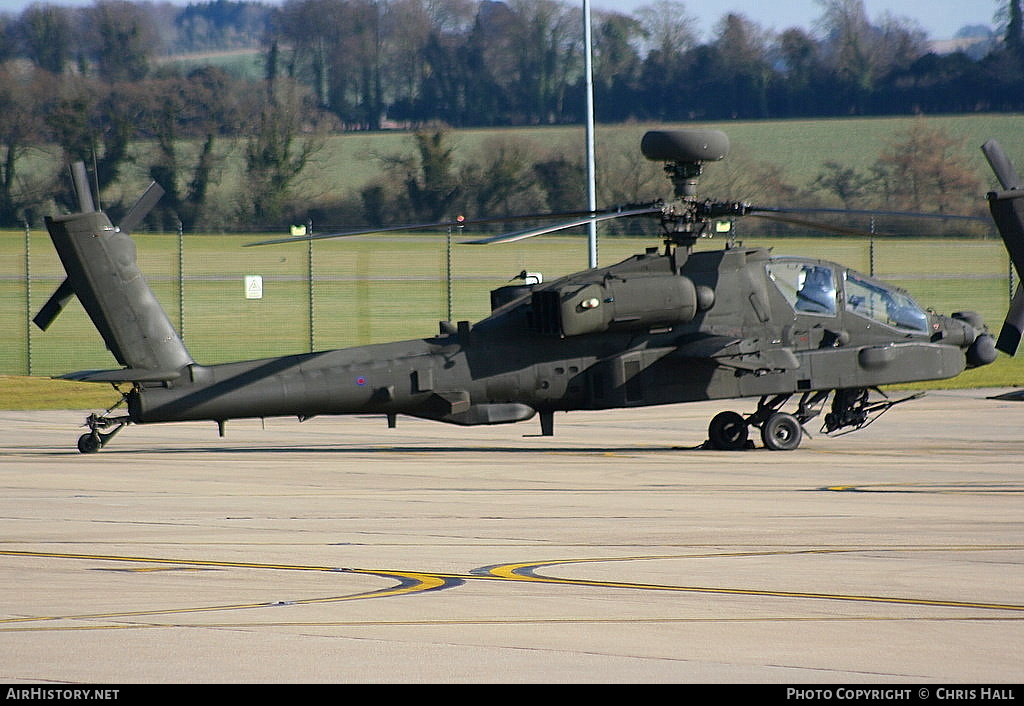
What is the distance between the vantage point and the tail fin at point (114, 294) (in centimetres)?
1795

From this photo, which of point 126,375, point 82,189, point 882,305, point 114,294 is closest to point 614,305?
point 882,305

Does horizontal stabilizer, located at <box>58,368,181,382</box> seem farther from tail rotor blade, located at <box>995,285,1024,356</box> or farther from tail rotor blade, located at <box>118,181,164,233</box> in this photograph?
tail rotor blade, located at <box>995,285,1024,356</box>

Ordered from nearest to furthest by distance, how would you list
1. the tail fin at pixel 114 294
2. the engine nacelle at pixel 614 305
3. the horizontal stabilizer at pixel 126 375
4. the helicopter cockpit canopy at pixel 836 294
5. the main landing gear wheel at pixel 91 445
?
the horizontal stabilizer at pixel 126 375
the tail fin at pixel 114 294
the engine nacelle at pixel 614 305
the main landing gear wheel at pixel 91 445
the helicopter cockpit canopy at pixel 836 294

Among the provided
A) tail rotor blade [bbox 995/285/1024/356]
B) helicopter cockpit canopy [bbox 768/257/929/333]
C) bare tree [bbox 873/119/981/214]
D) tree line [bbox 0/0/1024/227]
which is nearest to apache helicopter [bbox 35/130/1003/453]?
helicopter cockpit canopy [bbox 768/257/929/333]

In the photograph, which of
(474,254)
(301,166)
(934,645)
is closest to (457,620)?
(934,645)

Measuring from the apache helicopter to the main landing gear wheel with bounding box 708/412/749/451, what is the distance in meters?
0.02

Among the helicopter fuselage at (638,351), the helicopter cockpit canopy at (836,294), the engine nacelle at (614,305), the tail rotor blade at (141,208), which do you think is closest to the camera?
the tail rotor blade at (141,208)

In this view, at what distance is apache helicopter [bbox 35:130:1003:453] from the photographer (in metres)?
18.1

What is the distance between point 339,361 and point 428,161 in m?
43.7

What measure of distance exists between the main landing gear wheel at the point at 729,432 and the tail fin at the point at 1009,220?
3.37m

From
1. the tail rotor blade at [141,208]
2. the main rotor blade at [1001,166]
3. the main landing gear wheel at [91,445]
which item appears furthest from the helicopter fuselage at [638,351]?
the main rotor blade at [1001,166]

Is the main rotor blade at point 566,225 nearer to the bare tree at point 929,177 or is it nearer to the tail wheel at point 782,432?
the tail wheel at point 782,432

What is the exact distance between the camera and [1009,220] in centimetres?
1894

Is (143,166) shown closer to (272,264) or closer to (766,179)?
(272,264)
